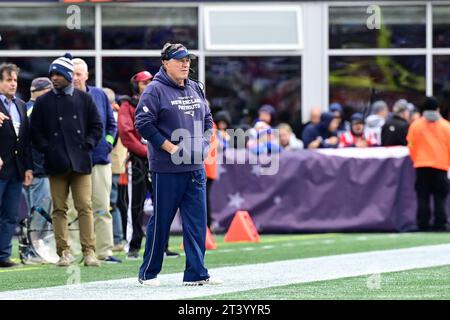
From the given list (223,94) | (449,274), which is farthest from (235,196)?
(449,274)

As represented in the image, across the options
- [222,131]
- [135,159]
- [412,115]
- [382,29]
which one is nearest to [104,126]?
[135,159]

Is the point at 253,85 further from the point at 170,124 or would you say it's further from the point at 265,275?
the point at 170,124

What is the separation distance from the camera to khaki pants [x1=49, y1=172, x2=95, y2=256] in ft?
43.9

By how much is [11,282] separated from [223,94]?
14.5 metres

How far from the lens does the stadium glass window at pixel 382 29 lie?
25.9 metres

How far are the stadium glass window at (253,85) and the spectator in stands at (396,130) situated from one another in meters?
3.86

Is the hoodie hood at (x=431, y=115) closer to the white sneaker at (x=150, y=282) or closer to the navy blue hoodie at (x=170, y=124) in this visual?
the navy blue hoodie at (x=170, y=124)

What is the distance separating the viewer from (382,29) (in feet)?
85.3

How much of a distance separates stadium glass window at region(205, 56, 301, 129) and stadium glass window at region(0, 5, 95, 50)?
241cm

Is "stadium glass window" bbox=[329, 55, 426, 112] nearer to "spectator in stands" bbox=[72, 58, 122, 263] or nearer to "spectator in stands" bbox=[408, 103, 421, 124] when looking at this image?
"spectator in stands" bbox=[408, 103, 421, 124]

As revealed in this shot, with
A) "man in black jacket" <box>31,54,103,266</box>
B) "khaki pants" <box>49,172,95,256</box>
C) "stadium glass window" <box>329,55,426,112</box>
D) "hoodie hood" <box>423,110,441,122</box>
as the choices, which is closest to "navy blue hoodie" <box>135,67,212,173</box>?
"man in black jacket" <box>31,54,103,266</box>

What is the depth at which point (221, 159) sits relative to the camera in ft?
66.5

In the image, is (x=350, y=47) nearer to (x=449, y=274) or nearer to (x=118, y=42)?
(x=118, y=42)

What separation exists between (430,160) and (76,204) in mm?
8480
